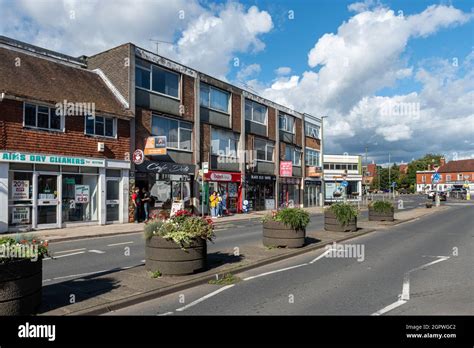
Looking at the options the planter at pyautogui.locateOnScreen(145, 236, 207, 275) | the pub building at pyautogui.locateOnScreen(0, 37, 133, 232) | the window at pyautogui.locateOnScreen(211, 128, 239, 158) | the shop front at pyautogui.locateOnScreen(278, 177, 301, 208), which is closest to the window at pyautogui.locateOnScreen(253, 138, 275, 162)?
the shop front at pyautogui.locateOnScreen(278, 177, 301, 208)

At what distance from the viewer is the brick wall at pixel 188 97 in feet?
81.3

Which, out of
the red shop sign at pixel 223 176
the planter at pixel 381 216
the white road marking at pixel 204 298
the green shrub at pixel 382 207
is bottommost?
the white road marking at pixel 204 298

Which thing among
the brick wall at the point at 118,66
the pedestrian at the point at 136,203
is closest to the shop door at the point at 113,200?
the pedestrian at the point at 136,203

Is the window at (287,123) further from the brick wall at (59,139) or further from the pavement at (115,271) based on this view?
the pavement at (115,271)

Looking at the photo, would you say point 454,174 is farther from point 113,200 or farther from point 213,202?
point 113,200

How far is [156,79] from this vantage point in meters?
23.0

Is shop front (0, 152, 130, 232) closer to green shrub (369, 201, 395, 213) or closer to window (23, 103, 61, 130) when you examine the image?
window (23, 103, 61, 130)

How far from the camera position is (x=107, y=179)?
1942 centimetres

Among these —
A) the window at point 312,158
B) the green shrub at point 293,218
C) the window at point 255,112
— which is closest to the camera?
the green shrub at point 293,218

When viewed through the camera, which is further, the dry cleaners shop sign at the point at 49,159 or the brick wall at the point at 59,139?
the brick wall at the point at 59,139

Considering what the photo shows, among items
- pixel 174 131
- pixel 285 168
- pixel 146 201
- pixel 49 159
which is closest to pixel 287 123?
pixel 285 168

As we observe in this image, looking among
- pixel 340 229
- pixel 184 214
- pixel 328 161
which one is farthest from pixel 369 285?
pixel 328 161

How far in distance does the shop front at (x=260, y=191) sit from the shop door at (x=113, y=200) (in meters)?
12.4

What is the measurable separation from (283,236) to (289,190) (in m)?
26.7
